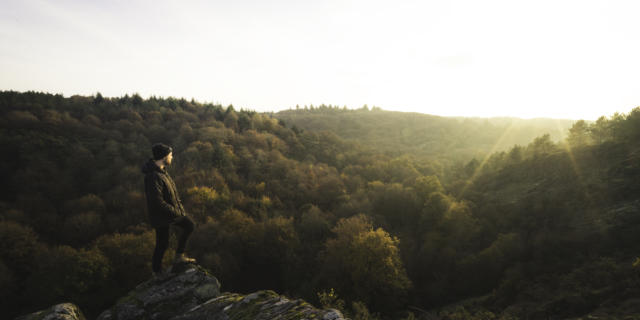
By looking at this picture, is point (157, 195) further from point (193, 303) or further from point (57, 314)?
point (57, 314)

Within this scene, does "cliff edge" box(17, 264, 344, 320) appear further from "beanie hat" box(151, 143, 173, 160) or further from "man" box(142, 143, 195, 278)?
"beanie hat" box(151, 143, 173, 160)

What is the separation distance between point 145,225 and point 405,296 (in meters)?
39.5

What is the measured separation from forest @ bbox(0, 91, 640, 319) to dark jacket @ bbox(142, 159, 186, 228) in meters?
16.8

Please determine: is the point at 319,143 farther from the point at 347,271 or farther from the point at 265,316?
the point at 265,316

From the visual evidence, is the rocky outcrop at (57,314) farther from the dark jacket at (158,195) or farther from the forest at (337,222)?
the forest at (337,222)

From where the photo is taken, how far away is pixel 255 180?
209ft

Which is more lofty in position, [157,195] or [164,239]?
[157,195]

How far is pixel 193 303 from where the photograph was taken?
271 inches

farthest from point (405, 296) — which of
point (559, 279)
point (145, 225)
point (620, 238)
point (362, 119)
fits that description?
point (362, 119)

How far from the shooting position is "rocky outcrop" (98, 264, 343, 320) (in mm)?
5848

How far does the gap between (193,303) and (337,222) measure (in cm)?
3952

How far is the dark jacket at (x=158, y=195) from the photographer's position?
6004 mm

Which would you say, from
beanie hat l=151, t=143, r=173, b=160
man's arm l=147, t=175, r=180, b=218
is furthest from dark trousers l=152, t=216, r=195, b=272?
beanie hat l=151, t=143, r=173, b=160

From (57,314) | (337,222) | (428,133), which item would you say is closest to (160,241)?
(57,314)
